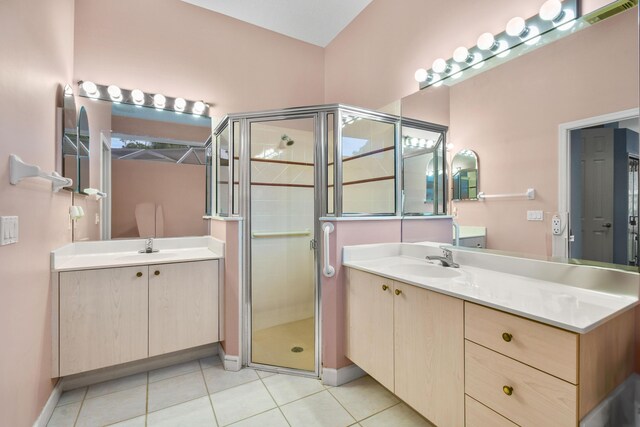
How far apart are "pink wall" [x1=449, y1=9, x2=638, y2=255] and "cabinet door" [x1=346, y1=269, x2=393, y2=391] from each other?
0.69 metres

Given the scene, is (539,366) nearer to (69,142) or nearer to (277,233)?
(277,233)

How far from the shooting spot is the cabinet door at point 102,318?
67.7 inches

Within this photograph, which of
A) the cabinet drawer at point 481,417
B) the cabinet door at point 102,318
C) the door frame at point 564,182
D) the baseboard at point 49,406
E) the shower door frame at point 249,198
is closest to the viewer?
the cabinet drawer at point 481,417

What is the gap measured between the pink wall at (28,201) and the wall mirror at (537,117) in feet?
7.40

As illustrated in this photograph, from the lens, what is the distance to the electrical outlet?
1308mm

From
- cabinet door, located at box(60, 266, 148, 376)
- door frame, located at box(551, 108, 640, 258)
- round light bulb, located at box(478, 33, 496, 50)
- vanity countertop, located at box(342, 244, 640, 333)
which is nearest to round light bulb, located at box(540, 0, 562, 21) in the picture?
round light bulb, located at box(478, 33, 496, 50)

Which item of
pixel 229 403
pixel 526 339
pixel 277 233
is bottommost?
pixel 229 403

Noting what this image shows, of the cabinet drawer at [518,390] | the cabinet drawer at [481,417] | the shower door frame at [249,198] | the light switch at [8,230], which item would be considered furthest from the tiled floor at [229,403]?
the light switch at [8,230]

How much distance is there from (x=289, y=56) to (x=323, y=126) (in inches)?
59.9

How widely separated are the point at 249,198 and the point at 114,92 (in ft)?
4.56

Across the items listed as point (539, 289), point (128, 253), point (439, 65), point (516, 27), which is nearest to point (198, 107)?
point (128, 253)

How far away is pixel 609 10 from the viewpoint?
3.85 ft

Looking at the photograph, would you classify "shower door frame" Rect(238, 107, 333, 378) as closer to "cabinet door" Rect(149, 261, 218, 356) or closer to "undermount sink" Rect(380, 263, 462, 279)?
"cabinet door" Rect(149, 261, 218, 356)

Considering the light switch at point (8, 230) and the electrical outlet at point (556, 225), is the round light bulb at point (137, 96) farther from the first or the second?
the electrical outlet at point (556, 225)
